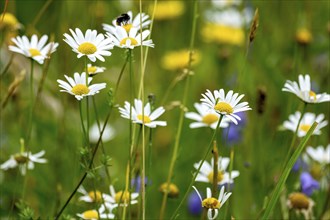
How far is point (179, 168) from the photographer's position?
1.67m

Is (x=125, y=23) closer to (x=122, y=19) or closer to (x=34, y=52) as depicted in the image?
(x=122, y=19)

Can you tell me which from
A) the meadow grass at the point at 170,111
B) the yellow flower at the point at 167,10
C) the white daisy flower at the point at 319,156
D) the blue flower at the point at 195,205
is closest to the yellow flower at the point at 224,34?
the meadow grass at the point at 170,111

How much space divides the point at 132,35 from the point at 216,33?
4.51ft

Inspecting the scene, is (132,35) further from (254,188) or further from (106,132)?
(106,132)

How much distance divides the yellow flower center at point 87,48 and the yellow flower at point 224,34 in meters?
1.42

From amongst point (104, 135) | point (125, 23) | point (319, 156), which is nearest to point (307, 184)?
point (319, 156)

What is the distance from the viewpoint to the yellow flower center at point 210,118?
3.81ft

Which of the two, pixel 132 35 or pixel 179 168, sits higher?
pixel 132 35

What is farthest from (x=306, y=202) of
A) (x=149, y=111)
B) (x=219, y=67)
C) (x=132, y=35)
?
(x=219, y=67)

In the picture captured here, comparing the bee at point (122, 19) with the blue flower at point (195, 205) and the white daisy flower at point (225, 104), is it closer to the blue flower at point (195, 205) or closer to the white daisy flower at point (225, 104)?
the white daisy flower at point (225, 104)

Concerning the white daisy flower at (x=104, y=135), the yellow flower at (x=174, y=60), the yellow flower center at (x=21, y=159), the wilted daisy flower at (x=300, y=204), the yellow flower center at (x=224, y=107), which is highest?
the yellow flower at (x=174, y=60)

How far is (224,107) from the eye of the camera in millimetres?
875

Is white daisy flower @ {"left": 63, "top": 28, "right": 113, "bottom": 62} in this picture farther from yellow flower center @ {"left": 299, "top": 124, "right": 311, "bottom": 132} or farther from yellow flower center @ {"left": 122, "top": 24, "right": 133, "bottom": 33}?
yellow flower center @ {"left": 299, "top": 124, "right": 311, "bottom": 132}

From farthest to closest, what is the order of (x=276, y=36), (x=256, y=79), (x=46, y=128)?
(x=276, y=36), (x=256, y=79), (x=46, y=128)
